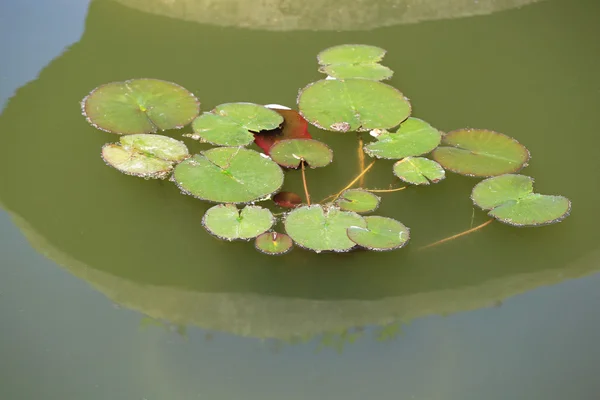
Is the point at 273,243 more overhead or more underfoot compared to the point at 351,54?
more underfoot

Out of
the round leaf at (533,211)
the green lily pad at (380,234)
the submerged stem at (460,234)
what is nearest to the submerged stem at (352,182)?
the green lily pad at (380,234)

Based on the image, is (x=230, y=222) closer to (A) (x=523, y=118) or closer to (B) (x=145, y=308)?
(B) (x=145, y=308)

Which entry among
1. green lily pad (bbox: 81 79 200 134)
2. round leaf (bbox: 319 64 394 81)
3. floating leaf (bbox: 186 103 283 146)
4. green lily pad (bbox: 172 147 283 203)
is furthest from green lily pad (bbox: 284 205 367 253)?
round leaf (bbox: 319 64 394 81)

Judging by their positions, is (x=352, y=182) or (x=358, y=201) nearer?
(x=358, y=201)

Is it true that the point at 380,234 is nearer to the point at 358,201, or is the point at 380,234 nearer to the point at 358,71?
the point at 358,201

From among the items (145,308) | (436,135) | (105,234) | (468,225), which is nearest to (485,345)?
(468,225)

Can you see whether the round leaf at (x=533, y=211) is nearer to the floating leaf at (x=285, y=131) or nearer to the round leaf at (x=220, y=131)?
the floating leaf at (x=285, y=131)

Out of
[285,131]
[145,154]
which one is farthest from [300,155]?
[145,154]
